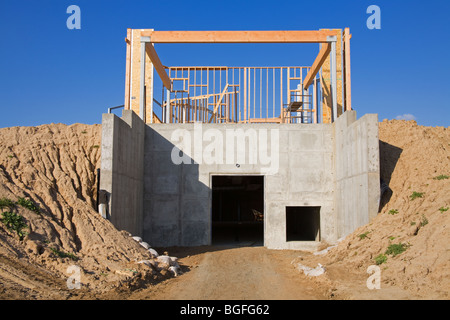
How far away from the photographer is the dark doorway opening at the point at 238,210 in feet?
67.2

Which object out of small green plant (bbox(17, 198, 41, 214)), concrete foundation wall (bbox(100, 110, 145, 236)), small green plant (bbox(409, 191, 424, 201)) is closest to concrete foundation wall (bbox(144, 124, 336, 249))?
concrete foundation wall (bbox(100, 110, 145, 236))

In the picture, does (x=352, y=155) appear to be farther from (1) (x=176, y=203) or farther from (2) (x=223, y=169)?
(1) (x=176, y=203)

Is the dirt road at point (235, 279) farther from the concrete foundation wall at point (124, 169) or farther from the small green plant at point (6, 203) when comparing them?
the small green plant at point (6, 203)

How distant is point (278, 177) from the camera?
16484 mm

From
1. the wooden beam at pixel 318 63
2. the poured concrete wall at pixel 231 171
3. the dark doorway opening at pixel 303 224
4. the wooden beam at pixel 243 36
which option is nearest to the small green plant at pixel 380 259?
the poured concrete wall at pixel 231 171

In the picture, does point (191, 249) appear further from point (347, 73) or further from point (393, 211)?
point (347, 73)

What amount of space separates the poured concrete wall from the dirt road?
1215 millimetres

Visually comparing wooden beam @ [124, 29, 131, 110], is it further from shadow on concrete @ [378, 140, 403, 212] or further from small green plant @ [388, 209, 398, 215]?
small green plant @ [388, 209, 398, 215]

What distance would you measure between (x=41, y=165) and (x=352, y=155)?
9.47m

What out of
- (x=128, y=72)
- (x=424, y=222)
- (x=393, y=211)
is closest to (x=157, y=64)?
(x=128, y=72)

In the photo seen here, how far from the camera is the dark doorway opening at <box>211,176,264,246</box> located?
2047 cm

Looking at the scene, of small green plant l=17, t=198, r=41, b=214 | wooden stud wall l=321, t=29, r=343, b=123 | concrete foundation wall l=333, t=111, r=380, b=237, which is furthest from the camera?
wooden stud wall l=321, t=29, r=343, b=123

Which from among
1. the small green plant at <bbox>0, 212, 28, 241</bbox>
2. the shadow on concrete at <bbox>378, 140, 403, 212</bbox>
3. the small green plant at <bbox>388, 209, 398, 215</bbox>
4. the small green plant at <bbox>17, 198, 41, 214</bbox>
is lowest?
the small green plant at <bbox>0, 212, 28, 241</bbox>
